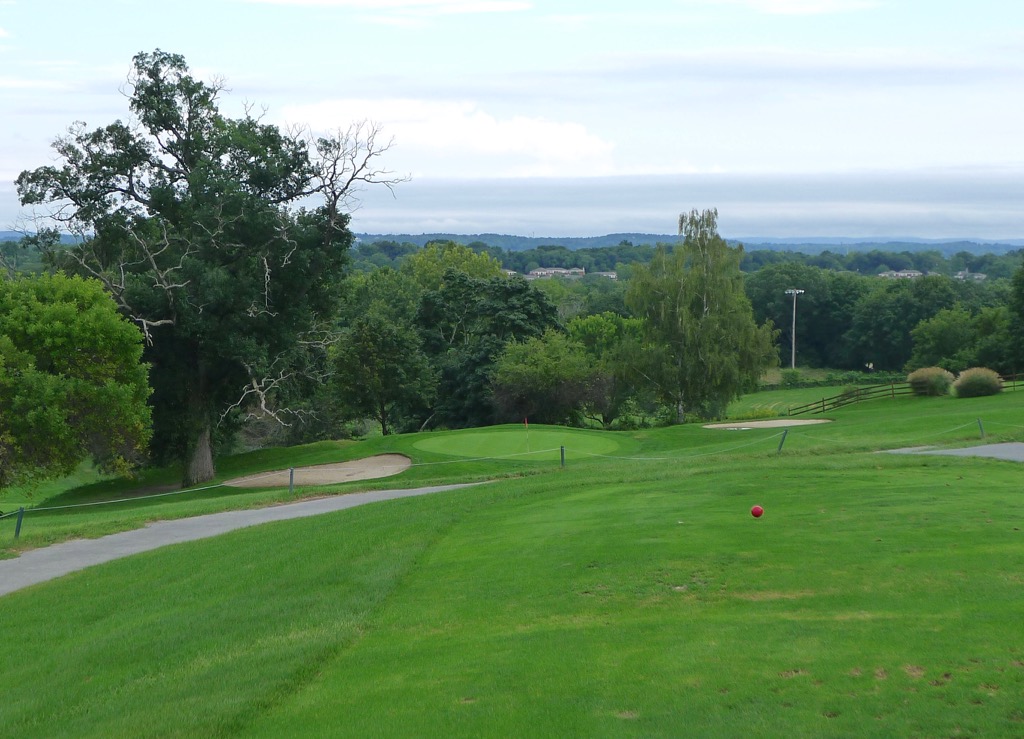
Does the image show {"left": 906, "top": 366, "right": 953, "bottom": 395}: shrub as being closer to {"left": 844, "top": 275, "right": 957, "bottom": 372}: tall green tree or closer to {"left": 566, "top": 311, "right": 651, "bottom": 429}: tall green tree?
{"left": 566, "top": 311, "right": 651, "bottom": 429}: tall green tree

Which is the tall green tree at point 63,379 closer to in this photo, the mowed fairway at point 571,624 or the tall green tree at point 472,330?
the mowed fairway at point 571,624

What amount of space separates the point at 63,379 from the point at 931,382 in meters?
42.8

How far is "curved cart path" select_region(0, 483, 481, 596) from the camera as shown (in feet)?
59.5

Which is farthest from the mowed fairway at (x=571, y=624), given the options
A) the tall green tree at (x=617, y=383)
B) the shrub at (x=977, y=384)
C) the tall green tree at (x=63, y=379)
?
the tall green tree at (x=617, y=383)

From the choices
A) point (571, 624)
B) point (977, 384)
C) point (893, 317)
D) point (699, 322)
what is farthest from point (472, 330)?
point (893, 317)

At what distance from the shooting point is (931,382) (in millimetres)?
52406

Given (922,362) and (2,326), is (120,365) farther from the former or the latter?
(922,362)

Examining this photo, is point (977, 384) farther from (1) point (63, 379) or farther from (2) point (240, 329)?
(1) point (63, 379)

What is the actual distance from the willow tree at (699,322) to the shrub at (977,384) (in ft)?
35.7

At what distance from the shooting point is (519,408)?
53969 mm

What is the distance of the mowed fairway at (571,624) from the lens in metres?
8.52

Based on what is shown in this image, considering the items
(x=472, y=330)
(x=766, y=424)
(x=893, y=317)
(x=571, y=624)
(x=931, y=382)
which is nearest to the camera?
(x=571, y=624)

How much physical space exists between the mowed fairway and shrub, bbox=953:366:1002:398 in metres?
31.4

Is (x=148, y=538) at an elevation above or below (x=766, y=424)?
above
